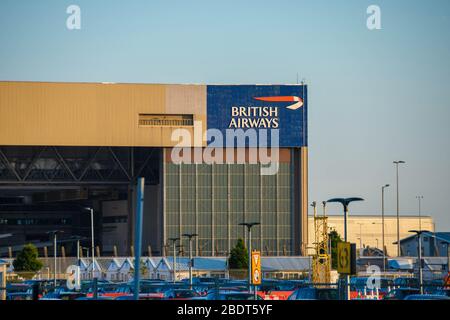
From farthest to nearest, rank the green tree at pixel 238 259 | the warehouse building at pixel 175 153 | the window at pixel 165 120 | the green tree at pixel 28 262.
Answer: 1. the window at pixel 165 120
2. the warehouse building at pixel 175 153
3. the green tree at pixel 238 259
4. the green tree at pixel 28 262

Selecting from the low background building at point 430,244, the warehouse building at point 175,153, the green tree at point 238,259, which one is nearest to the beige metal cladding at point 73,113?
the warehouse building at point 175,153

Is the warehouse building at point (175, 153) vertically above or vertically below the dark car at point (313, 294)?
above

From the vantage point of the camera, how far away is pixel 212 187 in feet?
461

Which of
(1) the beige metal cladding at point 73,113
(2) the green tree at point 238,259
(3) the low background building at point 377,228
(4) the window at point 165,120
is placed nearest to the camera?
(2) the green tree at point 238,259

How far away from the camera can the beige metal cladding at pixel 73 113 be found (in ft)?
426

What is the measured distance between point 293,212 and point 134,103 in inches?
1064

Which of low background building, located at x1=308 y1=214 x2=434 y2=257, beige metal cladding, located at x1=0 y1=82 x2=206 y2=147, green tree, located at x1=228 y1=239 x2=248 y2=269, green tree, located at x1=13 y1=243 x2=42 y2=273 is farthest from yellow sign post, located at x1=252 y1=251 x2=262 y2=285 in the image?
low background building, located at x1=308 y1=214 x2=434 y2=257

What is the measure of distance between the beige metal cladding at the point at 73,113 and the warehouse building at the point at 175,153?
0.41ft

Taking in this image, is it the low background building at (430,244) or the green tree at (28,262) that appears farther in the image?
the low background building at (430,244)

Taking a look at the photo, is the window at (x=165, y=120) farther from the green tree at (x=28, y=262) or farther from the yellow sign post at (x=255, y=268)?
the yellow sign post at (x=255, y=268)

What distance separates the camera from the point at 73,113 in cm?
13062
